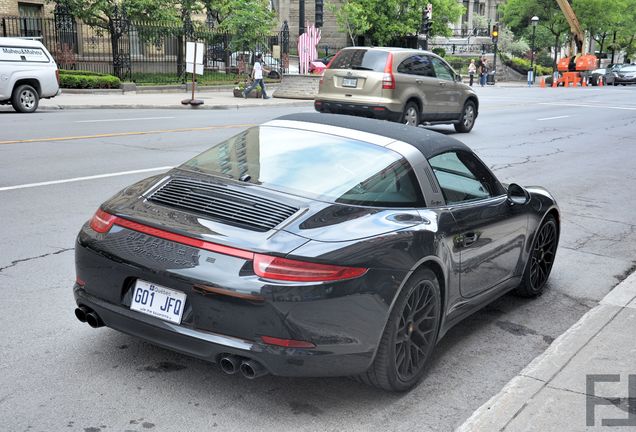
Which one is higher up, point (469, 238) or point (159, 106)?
point (469, 238)

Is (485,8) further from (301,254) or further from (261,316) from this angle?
(261,316)

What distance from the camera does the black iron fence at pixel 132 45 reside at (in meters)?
31.9

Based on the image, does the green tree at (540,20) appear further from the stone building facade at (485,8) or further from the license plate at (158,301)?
the license plate at (158,301)

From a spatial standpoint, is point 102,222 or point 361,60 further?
point 361,60

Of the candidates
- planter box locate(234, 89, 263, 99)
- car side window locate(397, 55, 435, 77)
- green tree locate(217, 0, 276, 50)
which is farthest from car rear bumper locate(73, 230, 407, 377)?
green tree locate(217, 0, 276, 50)

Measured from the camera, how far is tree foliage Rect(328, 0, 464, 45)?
57.1 meters

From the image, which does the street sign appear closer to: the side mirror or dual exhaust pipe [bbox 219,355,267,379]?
the side mirror

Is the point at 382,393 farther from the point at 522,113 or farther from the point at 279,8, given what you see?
the point at 279,8

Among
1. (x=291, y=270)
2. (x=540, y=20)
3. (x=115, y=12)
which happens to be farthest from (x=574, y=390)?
(x=540, y=20)

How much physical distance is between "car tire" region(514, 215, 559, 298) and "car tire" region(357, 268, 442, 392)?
68.4 inches

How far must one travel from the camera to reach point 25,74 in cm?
1964

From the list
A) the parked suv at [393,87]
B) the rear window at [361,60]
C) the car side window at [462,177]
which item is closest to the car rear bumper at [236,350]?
the car side window at [462,177]

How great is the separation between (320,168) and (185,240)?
1.05m

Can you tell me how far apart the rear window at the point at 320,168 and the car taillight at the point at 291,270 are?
589 mm
